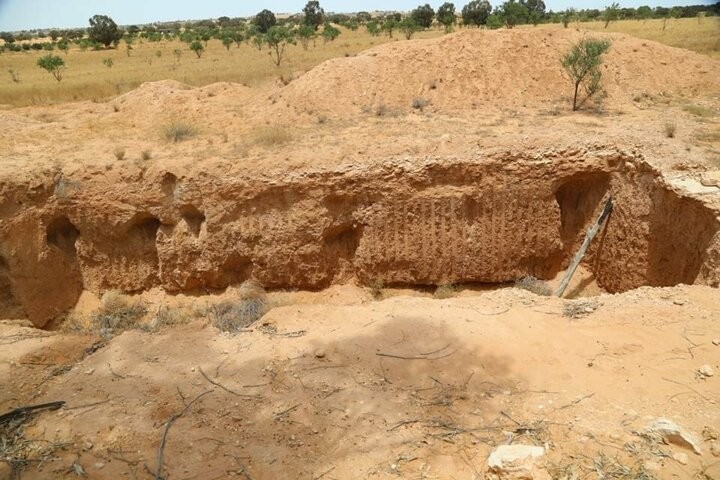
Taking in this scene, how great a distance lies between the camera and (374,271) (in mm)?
9648

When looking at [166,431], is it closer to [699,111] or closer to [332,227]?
[332,227]

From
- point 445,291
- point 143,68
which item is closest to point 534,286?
point 445,291

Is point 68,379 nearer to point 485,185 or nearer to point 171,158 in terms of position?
point 171,158

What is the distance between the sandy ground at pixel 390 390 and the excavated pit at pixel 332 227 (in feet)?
8.64

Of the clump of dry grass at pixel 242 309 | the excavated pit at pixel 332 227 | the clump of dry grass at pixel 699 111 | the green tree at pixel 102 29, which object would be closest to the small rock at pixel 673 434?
the clump of dry grass at pixel 242 309

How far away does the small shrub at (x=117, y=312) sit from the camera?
892 centimetres

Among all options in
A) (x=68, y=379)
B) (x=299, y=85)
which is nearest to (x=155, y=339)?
(x=68, y=379)

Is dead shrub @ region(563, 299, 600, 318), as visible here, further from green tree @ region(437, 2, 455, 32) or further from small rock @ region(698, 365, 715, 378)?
green tree @ region(437, 2, 455, 32)

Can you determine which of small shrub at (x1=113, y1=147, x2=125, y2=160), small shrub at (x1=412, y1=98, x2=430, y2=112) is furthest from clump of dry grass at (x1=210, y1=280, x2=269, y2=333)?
small shrub at (x1=412, y1=98, x2=430, y2=112)

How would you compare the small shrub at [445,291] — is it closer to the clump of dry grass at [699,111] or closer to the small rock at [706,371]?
the small rock at [706,371]

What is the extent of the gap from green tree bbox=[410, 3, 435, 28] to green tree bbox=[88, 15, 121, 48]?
2186 cm

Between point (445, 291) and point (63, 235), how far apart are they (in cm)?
726

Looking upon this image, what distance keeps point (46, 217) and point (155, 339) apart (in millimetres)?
4521

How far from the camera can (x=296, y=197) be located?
914 centimetres
